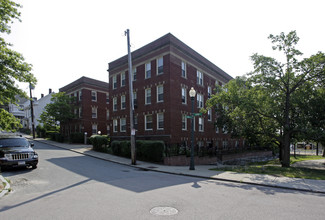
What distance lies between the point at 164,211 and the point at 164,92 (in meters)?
16.6

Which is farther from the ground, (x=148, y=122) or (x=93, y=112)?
(x=93, y=112)

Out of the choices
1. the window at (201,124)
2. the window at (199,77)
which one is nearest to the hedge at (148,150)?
the window at (201,124)

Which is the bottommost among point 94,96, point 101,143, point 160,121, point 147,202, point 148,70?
point 101,143

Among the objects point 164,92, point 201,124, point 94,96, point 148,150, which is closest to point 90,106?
point 94,96

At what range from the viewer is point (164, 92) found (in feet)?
71.5

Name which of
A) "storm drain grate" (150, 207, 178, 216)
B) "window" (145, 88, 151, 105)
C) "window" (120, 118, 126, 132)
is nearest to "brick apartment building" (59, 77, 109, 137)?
"window" (120, 118, 126, 132)

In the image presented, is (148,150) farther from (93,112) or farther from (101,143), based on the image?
(93,112)

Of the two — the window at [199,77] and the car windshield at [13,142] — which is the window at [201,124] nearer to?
the window at [199,77]

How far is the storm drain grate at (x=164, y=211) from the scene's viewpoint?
5621 mm

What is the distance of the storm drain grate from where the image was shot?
562cm

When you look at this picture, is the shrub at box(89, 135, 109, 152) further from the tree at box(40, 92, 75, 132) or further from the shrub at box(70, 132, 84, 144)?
the tree at box(40, 92, 75, 132)

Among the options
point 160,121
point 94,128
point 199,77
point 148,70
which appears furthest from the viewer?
point 94,128

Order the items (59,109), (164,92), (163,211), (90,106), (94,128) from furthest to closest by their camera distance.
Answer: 1. (94,128)
2. (90,106)
3. (59,109)
4. (164,92)
5. (163,211)

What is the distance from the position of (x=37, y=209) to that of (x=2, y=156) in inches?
292
